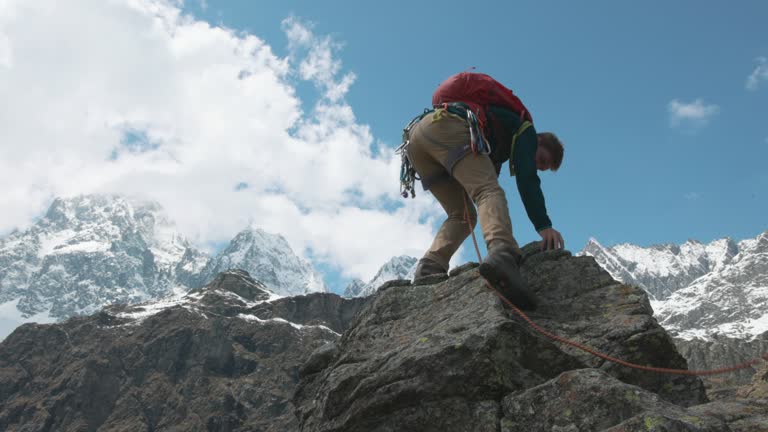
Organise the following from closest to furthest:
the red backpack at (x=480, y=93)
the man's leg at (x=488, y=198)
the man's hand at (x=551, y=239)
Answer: the man's leg at (x=488, y=198) < the man's hand at (x=551, y=239) < the red backpack at (x=480, y=93)

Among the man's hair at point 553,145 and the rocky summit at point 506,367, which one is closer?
the rocky summit at point 506,367

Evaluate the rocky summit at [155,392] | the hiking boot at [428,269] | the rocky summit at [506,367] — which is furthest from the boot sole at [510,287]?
the rocky summit at [155,392]

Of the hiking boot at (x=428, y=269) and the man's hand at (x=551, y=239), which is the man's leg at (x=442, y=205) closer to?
the hiking boot at (x=428, y=269)

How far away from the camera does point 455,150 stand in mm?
8164

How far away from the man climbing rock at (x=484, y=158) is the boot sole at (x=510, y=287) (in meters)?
0.01

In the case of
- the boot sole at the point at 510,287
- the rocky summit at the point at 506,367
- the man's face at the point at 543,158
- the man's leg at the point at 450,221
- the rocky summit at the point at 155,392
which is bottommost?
the rocky summit at the point at 506,367

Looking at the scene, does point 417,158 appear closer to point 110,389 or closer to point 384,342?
point 384,342

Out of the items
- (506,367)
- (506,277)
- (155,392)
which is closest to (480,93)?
(506,277)

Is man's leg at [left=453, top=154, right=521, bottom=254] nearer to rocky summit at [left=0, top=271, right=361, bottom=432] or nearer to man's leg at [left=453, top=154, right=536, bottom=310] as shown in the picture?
man's leg at [left=453, top=154, right=536, bottom=310]

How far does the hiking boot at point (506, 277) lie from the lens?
6934 mm

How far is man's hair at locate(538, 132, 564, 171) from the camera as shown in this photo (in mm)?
8883

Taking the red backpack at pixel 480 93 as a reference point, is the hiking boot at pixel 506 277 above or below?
below

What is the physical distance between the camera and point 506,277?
695 centimetres

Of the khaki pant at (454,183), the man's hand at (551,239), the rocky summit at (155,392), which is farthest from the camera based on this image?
the rocky summit at (155,392)
